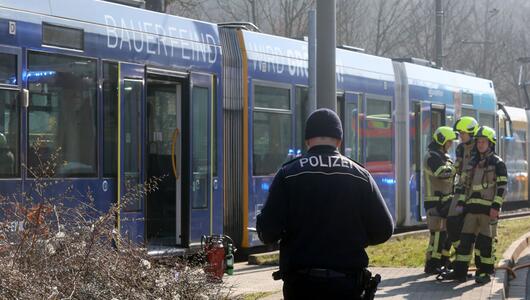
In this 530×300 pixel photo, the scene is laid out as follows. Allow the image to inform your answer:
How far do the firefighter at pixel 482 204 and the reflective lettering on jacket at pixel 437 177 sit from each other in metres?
0.66

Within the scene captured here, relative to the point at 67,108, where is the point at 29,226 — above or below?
below

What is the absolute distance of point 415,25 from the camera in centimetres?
4491

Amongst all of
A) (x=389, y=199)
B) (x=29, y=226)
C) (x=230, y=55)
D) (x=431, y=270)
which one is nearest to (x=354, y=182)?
(x=29, y=226)

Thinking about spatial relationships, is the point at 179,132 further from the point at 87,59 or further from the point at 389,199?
the point at 389,199

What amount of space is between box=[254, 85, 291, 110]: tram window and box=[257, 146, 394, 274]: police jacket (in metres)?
8.60

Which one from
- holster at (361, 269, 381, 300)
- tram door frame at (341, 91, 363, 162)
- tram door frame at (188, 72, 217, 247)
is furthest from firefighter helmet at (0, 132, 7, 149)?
tram door frame at (341, 91, 363, 162)

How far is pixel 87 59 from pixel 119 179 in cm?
148

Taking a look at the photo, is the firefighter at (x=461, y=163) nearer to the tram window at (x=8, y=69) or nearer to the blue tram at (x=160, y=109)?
the blue tram at (x=160, y=109)

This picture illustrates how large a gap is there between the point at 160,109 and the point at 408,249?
5024 mm

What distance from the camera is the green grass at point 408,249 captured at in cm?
1355

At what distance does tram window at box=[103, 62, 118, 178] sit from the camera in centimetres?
1123

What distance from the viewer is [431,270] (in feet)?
39.8

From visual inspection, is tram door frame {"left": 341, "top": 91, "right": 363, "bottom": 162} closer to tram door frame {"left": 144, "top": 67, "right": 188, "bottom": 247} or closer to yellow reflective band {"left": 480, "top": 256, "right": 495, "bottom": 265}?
tram door frame {"left": 144, "top": 67, "right": 188, "bottom": 247}

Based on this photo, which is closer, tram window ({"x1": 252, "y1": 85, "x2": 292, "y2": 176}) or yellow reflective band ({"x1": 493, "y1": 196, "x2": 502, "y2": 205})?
yellow reflective band ({"x1": 493, "y1": 196, "x2": 502, "y2": 205})
